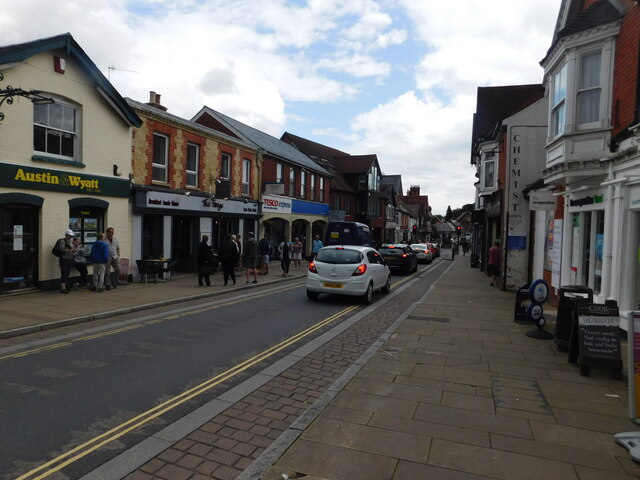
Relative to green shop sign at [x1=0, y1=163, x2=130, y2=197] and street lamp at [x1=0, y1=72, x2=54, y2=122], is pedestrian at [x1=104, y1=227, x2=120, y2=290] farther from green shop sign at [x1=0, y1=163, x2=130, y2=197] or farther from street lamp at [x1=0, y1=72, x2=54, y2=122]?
street lamp at [x1=0, y1=72, x2=54, y2=122]

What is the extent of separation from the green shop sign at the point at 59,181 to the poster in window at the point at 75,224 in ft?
2.74

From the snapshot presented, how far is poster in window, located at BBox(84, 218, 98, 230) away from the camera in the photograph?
13211 millimetres

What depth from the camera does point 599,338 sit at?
5.88 meters

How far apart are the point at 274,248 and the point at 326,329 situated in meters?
18.2

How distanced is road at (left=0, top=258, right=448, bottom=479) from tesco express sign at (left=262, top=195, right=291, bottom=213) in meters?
14.0

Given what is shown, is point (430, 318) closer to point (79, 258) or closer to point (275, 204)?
point (79, 258)

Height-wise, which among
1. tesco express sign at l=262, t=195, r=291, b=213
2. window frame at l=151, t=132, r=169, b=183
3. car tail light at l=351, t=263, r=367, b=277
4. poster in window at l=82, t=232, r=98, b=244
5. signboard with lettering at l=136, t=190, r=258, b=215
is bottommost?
car tail light at l=351, t=263, r=367, b=277

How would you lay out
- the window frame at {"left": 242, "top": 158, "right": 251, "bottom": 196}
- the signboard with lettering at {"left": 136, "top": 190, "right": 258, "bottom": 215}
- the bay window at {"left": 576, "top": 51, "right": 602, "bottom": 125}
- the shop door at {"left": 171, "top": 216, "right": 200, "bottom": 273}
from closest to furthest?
the bay window at {"left": 576, "top": 51, "right": 602, "bottom": 125}, the signboard with lettering at {"left": 136, "top": 190, "right": 258, "bottom": 215}, the shop door at {"left": 171, "top": 216, "right": 200, "bottom": 273}, the window frame at {"left": 242, "top": 158, "right": 251, "bottom": 196}

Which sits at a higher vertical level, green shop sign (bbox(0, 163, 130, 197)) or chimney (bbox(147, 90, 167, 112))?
chimney (bbox(147, 90, 167, 112))

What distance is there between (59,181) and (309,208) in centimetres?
1841

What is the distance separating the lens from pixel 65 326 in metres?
8.30

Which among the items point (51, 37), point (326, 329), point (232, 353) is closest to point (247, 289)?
point (326, 329)

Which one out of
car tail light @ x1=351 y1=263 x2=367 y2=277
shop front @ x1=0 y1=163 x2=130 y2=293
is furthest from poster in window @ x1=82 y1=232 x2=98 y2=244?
car tail light @ x1=351 y1=263 x2=367 y2=277

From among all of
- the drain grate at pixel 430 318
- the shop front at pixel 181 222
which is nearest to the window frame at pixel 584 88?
the drain grate at pixel 430 318
